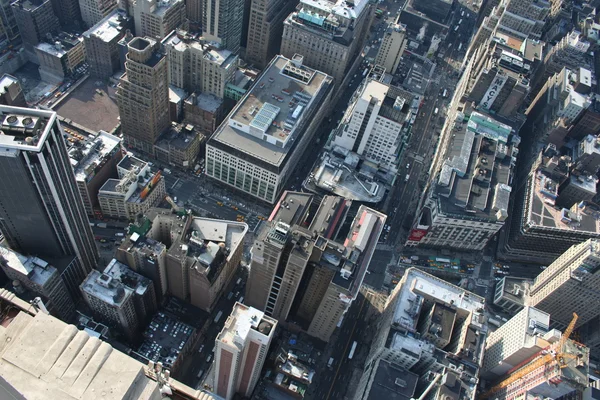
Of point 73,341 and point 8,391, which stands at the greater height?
point 73,341

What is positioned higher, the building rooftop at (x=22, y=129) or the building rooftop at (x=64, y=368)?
the building rooftop at (x=22, y=129)

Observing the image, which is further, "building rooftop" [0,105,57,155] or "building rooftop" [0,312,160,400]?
"building rooftop" [0,105,57,155]

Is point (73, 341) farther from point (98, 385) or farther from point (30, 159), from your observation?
point (30, 159)

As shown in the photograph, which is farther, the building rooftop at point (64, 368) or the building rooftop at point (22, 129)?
the building rooftop at point (22, 129)

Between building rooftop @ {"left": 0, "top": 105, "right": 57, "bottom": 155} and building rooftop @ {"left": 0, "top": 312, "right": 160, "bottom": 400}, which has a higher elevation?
building rooftop @ {"left": 0, "top": 105, "right": 57, "bottom": 155}

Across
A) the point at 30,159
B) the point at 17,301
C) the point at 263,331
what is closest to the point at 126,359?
the point at 17,301
